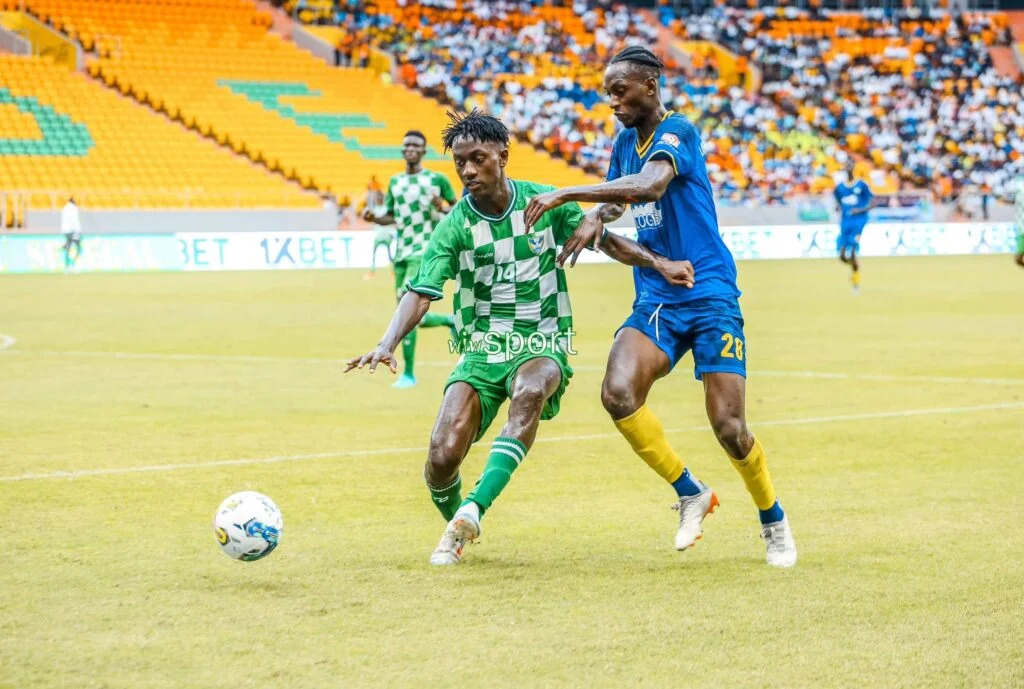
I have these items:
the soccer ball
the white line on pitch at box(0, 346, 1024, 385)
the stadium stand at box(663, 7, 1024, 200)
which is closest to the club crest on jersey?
the soccer ball

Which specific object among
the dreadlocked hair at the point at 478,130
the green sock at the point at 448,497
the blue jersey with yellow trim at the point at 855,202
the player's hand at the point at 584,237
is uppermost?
the dreadlocked hair at the point at 478,130

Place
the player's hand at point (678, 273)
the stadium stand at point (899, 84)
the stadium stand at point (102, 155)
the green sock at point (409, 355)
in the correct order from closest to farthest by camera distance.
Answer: the player's hand at point (678, 273) < the green sock at point (409, 355) < the stadium stand at point (102, 155) < the stadium stand at point (899, 84)

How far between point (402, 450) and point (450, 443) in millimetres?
3265

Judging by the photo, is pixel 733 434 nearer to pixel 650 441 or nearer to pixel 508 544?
pixel 650 441

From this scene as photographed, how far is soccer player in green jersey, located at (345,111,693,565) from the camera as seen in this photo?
249 inches

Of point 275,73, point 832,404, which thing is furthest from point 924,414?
point 275,73

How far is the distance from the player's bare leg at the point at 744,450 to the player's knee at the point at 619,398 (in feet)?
1.07

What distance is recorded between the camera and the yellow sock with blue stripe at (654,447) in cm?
641

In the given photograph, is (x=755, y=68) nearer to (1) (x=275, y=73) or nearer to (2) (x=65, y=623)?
(1) (x=275, y=73)

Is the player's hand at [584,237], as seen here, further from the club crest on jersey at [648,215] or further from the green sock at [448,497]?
the green sock at [448,497]

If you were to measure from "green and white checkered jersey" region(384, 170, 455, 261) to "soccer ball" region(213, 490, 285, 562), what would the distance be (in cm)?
706

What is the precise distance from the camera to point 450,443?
20.7 ft

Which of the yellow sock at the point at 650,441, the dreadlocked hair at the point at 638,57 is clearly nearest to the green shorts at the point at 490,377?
the yellow sock at the point at 650,441

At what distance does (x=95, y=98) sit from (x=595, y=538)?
120 feet
